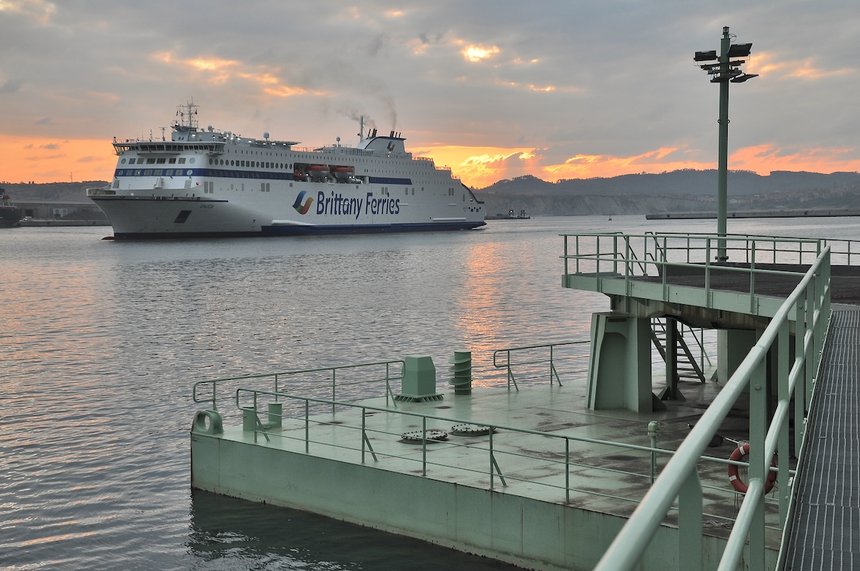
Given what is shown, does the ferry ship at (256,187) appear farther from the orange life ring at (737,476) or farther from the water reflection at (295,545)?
the orange life ring at (737,476)

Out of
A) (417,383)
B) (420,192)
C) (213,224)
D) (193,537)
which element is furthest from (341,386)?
(420,192)

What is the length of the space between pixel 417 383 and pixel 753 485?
1795 centimetres

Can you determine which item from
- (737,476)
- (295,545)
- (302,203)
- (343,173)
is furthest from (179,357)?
(343,173)

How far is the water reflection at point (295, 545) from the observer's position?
1439 centimetres

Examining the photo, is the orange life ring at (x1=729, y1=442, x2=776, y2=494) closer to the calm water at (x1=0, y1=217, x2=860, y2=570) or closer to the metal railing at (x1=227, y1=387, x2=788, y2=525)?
the metal railing at (x1=227, y1=387, x2=788, y2=525)

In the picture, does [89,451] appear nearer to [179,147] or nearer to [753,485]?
[753,485]

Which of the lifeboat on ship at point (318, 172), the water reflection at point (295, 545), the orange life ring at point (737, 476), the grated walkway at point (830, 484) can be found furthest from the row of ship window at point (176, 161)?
the grated walkway at point (830, 484)

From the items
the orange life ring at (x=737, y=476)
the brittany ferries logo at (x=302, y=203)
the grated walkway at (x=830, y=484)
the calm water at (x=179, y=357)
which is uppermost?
the brittany ferries logo at (x=302, y=203)

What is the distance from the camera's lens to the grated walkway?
4438 mm

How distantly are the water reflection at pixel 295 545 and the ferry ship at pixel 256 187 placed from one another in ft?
355

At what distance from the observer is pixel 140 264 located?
97.2 metres

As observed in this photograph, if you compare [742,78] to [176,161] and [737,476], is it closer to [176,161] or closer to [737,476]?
[737,476]

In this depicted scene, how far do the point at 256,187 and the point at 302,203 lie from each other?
10.4 metres

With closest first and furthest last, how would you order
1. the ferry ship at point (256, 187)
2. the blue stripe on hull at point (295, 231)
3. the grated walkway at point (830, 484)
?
1. the grated walkway at point (830, 484)
2. the ferry ship at point (256, 187)
3. the blue stripe on hull at point (295, 231)
